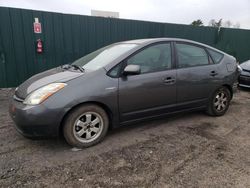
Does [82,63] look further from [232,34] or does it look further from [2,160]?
[232,34]

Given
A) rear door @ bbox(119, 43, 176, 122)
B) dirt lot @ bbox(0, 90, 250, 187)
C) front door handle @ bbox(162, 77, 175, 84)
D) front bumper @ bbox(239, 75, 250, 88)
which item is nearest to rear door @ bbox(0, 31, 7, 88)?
dirt lot @ bbox(0, 90, 250, 187)

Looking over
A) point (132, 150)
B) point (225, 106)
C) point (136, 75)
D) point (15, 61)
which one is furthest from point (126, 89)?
point (15, 61)

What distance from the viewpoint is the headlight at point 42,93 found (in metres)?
2.53

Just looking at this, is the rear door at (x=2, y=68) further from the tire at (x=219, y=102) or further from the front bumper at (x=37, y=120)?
the tire at (x=219, y=102)

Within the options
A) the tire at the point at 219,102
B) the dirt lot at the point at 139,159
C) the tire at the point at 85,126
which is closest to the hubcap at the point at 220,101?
the tire at the point at 219,102

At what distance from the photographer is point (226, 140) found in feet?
10.2

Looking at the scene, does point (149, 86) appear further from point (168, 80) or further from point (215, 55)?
point (215, 55)

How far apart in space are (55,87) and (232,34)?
10131 millimetres

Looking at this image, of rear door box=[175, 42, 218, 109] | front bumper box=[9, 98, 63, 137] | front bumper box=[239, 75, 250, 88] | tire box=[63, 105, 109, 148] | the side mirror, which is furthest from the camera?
front bumper box=[239, 75, 250, 88]

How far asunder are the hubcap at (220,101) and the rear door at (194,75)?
29cm

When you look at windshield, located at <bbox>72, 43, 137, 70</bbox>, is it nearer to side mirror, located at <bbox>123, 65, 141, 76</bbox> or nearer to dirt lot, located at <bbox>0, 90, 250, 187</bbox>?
side mirror, located at <bbox>123, 65, 141, 76</bbox>

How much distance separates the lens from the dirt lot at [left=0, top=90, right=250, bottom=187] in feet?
7.21

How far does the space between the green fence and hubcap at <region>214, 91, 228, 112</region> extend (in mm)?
4164

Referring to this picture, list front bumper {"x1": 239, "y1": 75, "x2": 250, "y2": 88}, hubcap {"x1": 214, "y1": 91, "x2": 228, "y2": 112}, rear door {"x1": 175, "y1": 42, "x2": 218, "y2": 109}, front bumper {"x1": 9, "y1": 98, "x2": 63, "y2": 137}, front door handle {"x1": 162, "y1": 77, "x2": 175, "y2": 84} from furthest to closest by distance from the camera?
1. front bumper {"x1": 239, "y1": 75, "x2": 250, "y2": 88}
2. hubcap {"x1": 214, "y1": 91, "x2": 228, "y2": 112}
3. rear door {"x1": 175, "y1": 42, "x2": 218, "y2": 109}
4. front door handle {"x1": 162, "y1": 77, "x2": 175, "y2": 84}
5. front bumper {"x1": 9, "y1": 98, "x2": 63, "y2": 137}
